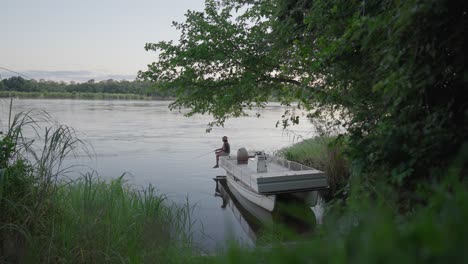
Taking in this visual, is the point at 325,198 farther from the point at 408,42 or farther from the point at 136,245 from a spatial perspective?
the point at 408,42

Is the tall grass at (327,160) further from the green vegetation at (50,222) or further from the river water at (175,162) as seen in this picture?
the green vegetation at (50,222)

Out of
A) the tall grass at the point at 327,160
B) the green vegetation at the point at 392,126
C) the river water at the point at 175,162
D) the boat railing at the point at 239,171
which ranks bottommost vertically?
the river water at the point at 175,162

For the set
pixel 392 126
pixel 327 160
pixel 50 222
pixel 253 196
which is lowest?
pixel 253 196

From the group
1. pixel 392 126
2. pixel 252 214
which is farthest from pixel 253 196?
pixel 392 126

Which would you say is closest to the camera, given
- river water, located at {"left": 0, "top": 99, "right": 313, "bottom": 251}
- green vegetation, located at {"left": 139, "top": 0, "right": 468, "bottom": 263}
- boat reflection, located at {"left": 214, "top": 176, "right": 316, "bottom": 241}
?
green vegetation, located at {"left": 139, "top": 0, "right": 468, "bottom": 263}

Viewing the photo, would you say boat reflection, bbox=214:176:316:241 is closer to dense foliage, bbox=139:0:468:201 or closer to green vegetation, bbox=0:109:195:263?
green vegetation, bbox=0:109:195:263

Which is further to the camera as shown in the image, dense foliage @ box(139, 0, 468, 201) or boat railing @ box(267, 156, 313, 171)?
boat railing @ box(267, 156, 313, 171)

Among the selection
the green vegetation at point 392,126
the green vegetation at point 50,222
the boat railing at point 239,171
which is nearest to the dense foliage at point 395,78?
the green vegetation at point 392,126

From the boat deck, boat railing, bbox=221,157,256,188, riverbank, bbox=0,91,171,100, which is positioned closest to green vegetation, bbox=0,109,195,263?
the boat deck

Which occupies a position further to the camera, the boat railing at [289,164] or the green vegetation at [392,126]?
the boat railing at [289,164]

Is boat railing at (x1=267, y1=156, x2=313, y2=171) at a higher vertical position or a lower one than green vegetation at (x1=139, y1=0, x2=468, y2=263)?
lower

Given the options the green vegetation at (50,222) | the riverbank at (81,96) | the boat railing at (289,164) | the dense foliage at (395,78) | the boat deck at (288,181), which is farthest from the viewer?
the riverbank at (81,96)

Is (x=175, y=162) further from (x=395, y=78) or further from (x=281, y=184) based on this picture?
(x=395, y=78)

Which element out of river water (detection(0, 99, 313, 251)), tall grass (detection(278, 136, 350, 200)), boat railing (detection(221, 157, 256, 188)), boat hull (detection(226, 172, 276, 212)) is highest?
tall grass (detection(278, 136, 350, 200))
